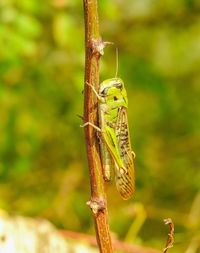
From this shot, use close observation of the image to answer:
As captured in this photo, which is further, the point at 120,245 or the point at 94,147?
the point at 120,245

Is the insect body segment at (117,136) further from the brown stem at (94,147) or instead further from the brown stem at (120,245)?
the brown stem at (120,245)

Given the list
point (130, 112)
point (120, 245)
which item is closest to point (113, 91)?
point (120, 245)

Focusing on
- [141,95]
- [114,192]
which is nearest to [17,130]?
[114,192]

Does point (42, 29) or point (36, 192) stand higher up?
point (42, 29)

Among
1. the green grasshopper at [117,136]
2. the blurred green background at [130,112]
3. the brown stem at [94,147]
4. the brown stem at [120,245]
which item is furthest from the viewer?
the blurred green background at [130,112]

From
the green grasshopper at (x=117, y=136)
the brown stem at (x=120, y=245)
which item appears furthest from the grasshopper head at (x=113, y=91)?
the brown stem at (x=120, y=245)

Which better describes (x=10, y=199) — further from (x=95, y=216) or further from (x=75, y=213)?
(x=95, y=216)

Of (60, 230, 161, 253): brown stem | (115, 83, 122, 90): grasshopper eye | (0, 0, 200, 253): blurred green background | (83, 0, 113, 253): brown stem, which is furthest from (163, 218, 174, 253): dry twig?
(0, 0, 200, 253): blurred green background

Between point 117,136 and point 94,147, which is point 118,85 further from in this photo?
point 94,147
